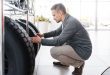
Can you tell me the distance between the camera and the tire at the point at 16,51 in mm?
2221

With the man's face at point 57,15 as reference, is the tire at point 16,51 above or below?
below

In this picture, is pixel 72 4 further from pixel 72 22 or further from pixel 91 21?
pixel 72 22

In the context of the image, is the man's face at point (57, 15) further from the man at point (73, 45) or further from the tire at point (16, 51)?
the tire at point (16, 51)

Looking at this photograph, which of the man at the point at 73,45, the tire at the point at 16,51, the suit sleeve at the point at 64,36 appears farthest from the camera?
the man at the point at 73,45

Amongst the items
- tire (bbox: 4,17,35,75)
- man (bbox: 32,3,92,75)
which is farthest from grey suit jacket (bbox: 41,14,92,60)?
tire (bbox: 4,17,35,75)

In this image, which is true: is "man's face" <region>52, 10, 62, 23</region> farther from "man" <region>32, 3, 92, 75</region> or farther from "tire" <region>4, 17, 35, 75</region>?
"tire" <region>4, 17, 35, 75</region>

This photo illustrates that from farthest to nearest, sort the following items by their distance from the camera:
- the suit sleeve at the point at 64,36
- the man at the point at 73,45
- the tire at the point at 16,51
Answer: the man at the point at 73,45, the suit sleeve at the point at 64,36, the tire at the point at 16,51

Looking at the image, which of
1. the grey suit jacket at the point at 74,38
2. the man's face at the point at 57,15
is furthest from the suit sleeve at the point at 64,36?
the man's face at the point at 57,15

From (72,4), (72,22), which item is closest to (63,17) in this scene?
(72,22)

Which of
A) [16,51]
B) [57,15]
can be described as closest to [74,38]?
[57,15]

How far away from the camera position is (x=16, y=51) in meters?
2.24

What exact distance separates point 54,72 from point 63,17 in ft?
2.34

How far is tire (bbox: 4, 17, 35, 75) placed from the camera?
2.22 m

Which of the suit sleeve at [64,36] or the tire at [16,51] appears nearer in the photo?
the tire at [16,51]
